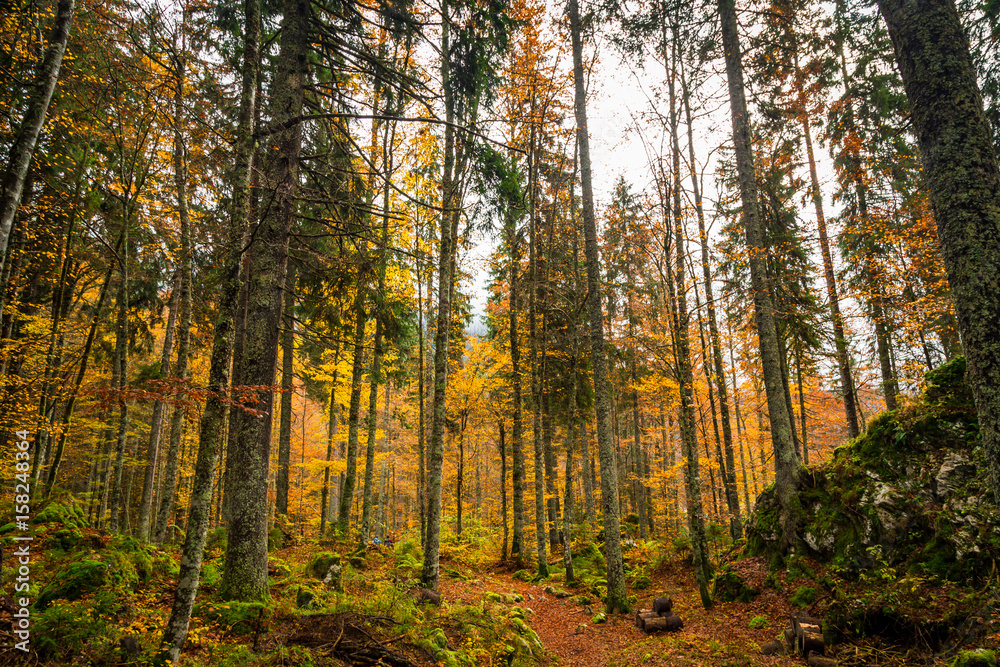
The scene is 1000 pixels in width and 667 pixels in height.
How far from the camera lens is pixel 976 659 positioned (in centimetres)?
423

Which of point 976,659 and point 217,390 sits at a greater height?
point 217,390

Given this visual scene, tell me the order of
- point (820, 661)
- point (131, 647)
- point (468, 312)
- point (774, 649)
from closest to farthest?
1. point (131, 647)
2. point (820, 661)
3. point (774, 649)
4. point (468, 312)

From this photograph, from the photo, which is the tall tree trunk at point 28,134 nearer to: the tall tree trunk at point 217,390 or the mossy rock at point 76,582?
the tall tree trunk at point 217,390

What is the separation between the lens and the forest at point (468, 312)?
4414 mm

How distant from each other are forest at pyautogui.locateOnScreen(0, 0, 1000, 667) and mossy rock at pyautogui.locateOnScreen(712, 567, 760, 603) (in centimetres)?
12

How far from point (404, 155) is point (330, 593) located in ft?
40.4

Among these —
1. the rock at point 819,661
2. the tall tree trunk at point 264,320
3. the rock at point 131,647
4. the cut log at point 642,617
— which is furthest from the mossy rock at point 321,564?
the rock at point 819,661

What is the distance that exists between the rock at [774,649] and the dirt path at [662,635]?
5.1 inches

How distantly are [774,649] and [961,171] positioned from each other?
673 centimetres

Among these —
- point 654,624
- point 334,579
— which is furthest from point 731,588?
point 334,579

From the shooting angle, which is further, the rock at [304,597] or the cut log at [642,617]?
the cut log at [642,617]

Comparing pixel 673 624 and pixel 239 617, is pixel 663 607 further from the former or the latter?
pixel 239 617

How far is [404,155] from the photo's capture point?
44.2ft

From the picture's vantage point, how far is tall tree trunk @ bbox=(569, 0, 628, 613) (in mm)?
9320
